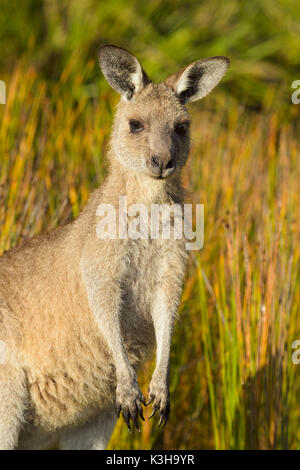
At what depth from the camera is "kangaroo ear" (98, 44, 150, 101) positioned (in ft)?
9.18

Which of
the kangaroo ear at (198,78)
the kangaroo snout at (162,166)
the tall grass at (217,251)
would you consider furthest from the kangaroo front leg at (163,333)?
the kangaroo ear at (198,78)

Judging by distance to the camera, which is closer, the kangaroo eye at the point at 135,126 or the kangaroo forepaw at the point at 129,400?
the kangaroo forepaw at the point at 129,400

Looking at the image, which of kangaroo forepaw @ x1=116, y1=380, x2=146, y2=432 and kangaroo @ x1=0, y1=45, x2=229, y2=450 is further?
kangaroo @ x1=0, y1=45, x2=229, y2=450

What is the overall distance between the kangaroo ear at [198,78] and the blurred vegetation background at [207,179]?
0.44 metres

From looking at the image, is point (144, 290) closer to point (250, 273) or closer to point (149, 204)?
point (149, 204)

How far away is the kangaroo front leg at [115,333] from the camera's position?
2.61m

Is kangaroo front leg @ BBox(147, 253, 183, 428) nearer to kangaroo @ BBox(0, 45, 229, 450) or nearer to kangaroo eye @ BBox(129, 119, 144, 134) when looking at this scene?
kangaroo @ BBox(0, 45, 229, 450)

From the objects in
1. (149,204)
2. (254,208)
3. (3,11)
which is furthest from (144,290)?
(3,11)

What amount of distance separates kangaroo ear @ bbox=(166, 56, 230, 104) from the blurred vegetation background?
0.44 meters

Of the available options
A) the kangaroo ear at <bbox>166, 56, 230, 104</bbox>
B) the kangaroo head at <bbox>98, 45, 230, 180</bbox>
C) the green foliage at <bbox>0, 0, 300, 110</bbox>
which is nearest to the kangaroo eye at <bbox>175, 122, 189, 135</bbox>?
the kangaroo head at <bbox>98, 45, 230, 180</bbox>

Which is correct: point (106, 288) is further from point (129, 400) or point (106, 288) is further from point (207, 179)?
point (207, 179)

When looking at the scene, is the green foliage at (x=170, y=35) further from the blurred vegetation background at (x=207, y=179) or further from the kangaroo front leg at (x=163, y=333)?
the kangaroo front leg at (x=163, y=333)

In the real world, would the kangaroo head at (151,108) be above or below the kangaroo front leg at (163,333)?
above
